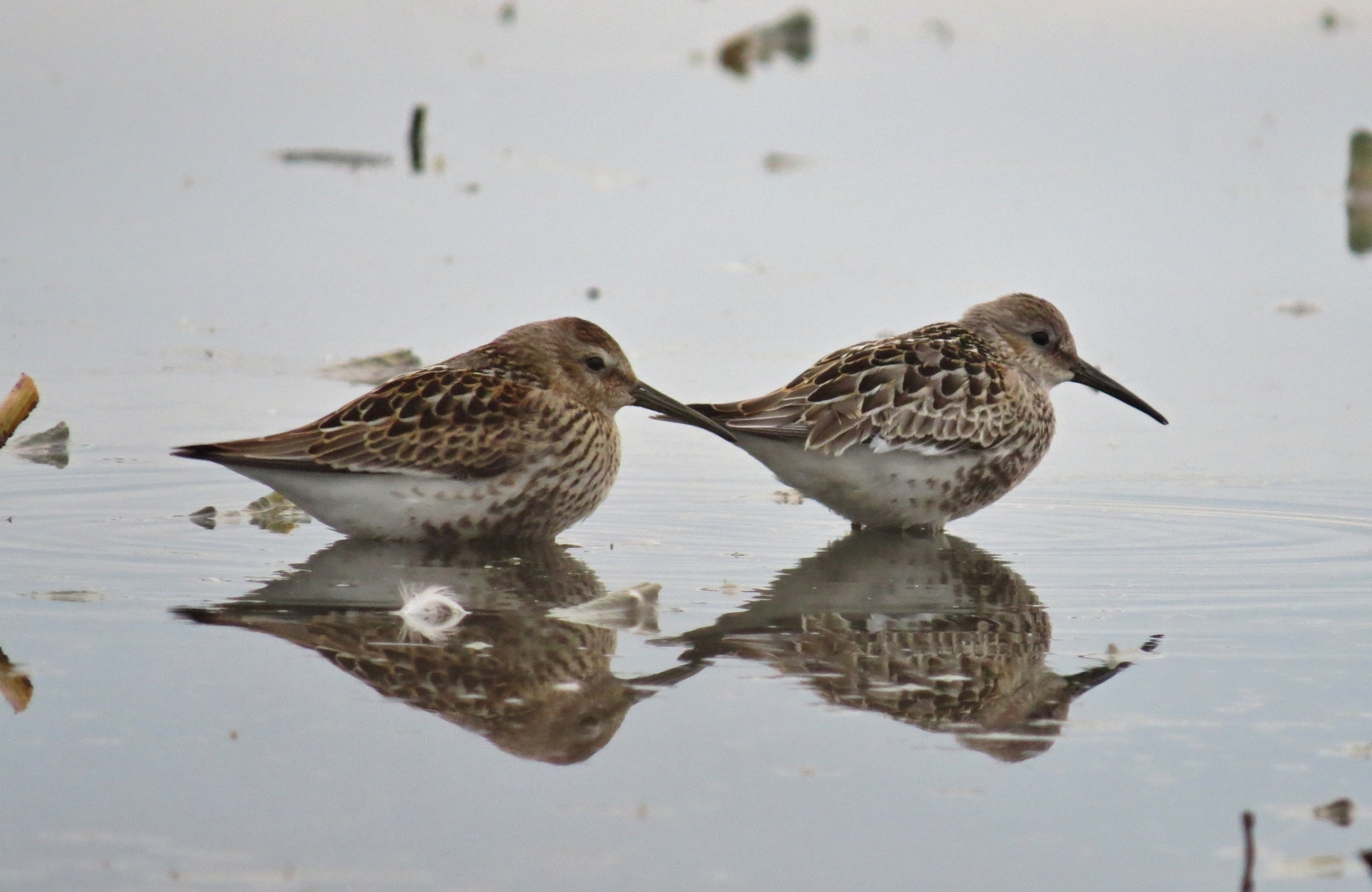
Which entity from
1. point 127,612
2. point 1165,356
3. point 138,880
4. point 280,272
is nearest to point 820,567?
point 127,612

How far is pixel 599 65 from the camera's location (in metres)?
20.1

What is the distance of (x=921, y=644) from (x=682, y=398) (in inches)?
162

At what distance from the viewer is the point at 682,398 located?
10.5 m

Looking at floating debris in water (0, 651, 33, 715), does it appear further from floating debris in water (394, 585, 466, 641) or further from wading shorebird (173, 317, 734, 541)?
wading shorebird (173, 317, 734, 541)

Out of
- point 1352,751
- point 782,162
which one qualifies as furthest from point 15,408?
point 782,162

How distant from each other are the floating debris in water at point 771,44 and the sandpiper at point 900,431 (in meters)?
12.0

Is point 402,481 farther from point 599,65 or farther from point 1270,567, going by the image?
point 599,65

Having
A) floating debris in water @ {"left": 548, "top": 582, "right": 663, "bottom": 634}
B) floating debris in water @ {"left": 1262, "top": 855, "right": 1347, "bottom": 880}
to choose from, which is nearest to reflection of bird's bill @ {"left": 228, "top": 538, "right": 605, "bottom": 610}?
floating debris in water @ {"left": 548, "top": 582, "right": 663, "bottom": 634}

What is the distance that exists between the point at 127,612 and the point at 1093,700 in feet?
10.2

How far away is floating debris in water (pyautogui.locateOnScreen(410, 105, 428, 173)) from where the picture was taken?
1595cm

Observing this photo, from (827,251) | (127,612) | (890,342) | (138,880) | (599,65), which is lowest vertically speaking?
(138,880)

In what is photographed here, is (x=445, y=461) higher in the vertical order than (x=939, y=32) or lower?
lower

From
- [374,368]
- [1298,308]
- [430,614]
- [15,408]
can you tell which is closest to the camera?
[430,614]

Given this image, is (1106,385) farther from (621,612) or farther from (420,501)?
(621,612)
